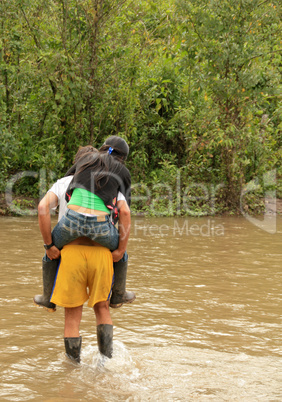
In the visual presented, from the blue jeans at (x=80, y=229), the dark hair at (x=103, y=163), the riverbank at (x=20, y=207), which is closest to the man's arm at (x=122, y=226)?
the blue jeans at (x=80, y=229)

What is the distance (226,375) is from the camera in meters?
3.81

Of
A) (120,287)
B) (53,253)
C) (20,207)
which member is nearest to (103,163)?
(53,253)

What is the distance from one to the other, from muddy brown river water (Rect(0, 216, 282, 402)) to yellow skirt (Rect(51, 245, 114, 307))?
53 centimetres

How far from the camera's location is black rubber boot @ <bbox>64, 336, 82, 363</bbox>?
394cm

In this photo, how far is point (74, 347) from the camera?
395cm

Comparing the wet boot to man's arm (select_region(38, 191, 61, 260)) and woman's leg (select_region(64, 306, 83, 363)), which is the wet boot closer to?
woman's leg (select_region(64, 306, 83, 363))

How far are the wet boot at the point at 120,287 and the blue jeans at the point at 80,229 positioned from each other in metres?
0.34

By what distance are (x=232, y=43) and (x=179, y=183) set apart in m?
4.09

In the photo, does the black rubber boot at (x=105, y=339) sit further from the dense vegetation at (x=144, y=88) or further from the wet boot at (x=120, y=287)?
the dense vegetation at (x=144, y=88)

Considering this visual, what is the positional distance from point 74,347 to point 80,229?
3.00 feet

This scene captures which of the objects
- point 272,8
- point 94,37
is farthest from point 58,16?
point 272,8

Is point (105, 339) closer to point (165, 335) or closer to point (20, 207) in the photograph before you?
point (165, 335)

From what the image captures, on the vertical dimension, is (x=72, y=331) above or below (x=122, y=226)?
below

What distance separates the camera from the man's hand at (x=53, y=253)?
3855mm
